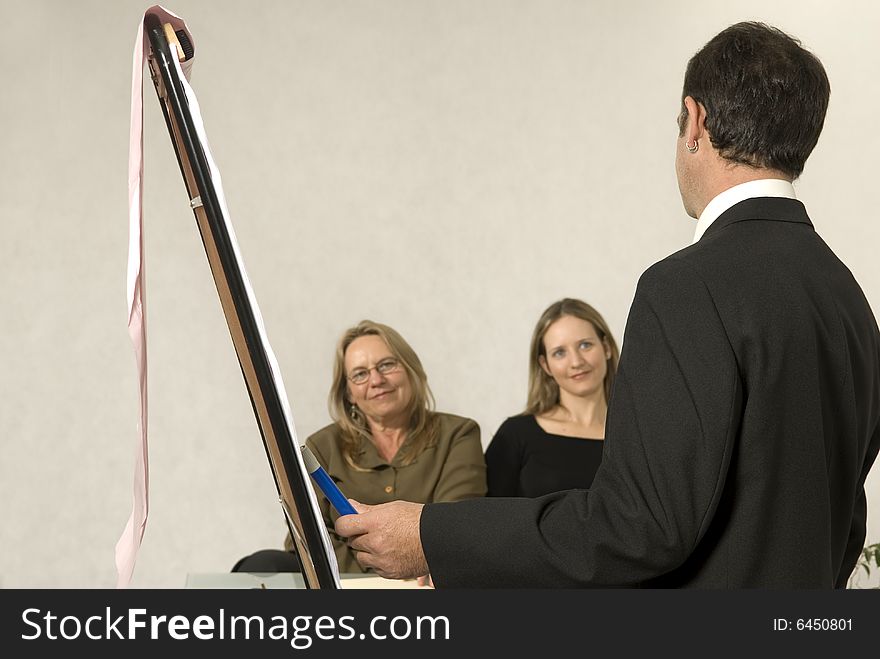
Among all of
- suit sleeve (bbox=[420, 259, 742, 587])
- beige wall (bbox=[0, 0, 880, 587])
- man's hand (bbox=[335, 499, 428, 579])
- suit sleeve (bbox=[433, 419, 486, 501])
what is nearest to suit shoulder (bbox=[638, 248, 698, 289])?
suit sleeve (bbox=[420, 259, 742, 587])

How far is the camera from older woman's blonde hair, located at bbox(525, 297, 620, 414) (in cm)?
365

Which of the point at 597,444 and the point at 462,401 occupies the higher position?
the point at 462,401

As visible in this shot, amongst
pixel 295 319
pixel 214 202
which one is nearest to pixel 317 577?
pixel 214 202

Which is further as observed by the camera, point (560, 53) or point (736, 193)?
point (560, 53)

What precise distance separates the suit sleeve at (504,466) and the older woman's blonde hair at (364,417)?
24 centimetres

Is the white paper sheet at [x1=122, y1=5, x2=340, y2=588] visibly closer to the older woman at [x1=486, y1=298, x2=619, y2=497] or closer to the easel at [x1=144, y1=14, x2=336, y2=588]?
the easel at [x1=144, y1=14, x2=336, y2=588]

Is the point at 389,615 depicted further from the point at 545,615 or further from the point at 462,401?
the point at 462,401

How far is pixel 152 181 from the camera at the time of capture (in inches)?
181

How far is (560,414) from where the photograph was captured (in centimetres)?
363

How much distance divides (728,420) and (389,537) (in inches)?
15.7

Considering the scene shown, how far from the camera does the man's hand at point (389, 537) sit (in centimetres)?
111

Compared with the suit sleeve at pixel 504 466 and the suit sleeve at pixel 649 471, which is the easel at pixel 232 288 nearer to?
the suit sleeve at pixel 649 471

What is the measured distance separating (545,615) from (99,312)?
414 centimetres

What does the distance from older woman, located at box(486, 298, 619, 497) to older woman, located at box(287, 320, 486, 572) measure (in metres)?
0.12
